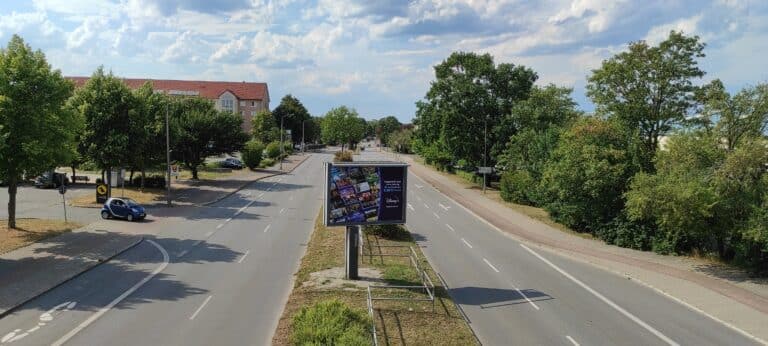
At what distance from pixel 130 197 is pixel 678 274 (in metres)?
38.8

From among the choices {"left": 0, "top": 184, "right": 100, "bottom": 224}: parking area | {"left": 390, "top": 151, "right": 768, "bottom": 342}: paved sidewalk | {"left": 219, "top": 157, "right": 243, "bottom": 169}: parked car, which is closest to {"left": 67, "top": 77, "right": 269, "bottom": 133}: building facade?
{"left": 219, "top": 157, "right": 243, "bottom": 169}: parked car

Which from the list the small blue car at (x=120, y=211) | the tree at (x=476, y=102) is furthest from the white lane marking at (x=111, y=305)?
the tree at (x=476, y=102)

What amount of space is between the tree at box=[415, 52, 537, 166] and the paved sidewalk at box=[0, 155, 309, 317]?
29.4 m

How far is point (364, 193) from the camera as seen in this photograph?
70.4 ft

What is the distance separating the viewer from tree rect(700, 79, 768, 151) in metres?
29.0

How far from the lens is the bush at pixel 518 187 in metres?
48.3

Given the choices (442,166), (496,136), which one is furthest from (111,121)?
(442,166)

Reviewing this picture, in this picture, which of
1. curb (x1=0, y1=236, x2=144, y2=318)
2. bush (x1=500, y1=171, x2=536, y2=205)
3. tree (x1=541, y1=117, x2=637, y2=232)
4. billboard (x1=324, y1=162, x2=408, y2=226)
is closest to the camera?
curb (x1=0, y1=236, x2=144, y2=318)

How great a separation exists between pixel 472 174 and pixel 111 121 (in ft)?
128

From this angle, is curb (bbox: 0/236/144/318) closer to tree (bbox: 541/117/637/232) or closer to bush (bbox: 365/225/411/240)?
bush (bbox: 365/225/411/240)

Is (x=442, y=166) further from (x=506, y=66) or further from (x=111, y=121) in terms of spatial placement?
(x=111, y=121)

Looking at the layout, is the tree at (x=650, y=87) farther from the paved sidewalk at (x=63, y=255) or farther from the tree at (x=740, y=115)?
the paved sidewalk at (x=63, y=255)

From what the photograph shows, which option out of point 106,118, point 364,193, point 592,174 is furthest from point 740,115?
point 106,118

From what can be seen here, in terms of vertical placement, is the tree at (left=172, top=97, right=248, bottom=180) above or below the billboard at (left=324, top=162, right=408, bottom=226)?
above
